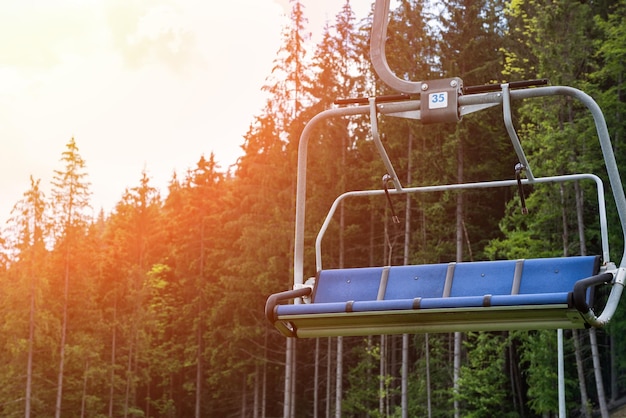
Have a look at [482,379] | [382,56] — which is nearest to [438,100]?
[382,56]

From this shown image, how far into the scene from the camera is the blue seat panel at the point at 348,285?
5.12 meters

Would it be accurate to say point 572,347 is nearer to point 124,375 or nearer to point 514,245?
point 514,245

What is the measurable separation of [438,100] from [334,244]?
26.2 meters

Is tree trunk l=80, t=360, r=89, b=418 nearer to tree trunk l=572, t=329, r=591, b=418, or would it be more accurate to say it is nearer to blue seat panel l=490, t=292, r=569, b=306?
tree trunk l=572, t=329, r=591, b=418

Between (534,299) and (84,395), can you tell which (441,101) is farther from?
(84,395)

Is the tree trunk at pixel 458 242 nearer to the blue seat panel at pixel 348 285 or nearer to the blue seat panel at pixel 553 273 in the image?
the blue seat panel at pixel 348 285

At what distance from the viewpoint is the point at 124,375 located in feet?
118

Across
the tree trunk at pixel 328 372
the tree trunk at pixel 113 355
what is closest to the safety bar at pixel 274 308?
the tree trunk at pixel 328 372

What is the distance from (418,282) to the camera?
500cm

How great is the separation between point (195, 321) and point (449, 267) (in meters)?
31.1

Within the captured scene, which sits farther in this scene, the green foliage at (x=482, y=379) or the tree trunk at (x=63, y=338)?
the tree trunk at (x=63, y=338)

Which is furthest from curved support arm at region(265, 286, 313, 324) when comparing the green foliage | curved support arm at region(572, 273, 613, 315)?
the green foliage

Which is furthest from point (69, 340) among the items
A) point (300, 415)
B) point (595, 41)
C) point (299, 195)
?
point (299, 195)

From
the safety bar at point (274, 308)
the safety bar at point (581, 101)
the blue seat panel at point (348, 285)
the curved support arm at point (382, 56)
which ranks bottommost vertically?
the safety bar at point (274, 308)
